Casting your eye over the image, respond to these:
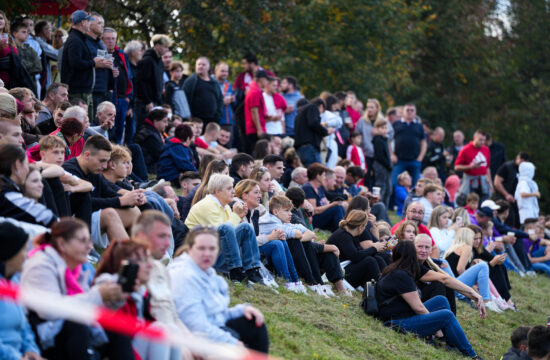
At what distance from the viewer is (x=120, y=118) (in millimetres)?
12820

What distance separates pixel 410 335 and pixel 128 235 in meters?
3.50

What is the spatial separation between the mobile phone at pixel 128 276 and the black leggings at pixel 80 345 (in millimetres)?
352

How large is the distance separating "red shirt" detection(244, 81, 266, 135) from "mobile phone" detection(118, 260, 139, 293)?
32.5 ft

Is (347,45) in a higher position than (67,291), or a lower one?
higher

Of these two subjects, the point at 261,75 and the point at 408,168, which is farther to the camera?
the point at 408,168

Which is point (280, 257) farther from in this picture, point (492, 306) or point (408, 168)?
point (408, 168)

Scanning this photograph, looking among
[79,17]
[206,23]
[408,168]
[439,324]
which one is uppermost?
[206,23]

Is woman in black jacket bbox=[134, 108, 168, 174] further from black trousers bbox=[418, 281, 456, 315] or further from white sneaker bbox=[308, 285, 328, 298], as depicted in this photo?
black trousers bbox=[418, 281, 456, 315]

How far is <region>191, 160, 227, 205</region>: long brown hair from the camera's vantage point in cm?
967

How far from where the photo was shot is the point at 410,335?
961cm

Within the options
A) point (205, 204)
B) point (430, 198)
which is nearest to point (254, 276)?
point (205, 204)

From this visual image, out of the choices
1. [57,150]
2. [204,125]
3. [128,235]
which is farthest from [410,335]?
[204,125]

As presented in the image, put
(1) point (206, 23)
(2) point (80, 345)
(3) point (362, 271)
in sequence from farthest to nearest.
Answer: (1) point (206, 23)
(3) point (362, 271)
(2) point (80, 345)

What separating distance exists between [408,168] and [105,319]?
14033mm
